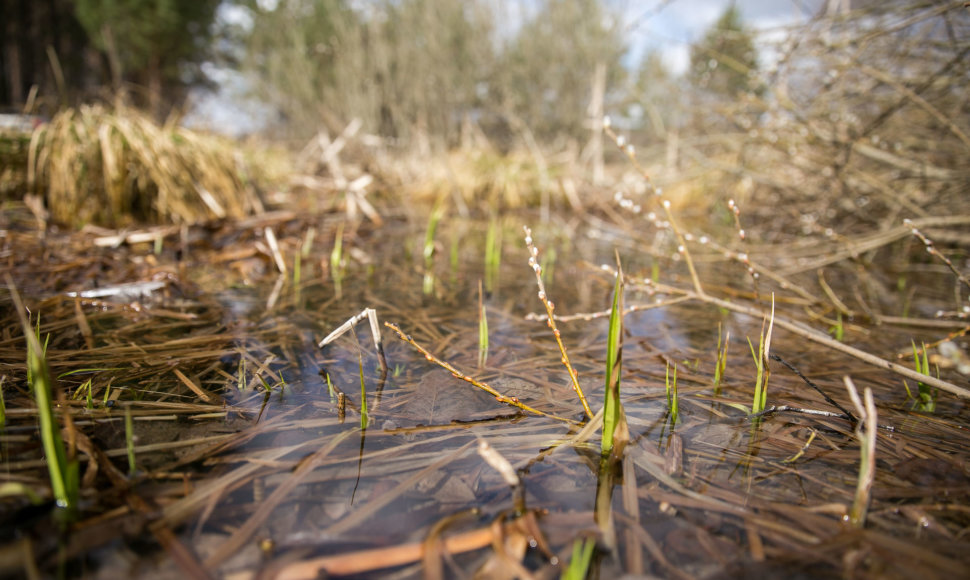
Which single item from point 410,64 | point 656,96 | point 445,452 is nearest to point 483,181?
point 656,96

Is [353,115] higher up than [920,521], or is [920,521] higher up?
[353,115]

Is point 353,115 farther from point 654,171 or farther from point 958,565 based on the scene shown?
point 958,565

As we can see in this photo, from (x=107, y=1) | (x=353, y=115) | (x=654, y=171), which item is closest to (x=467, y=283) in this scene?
(x=654, y=171)

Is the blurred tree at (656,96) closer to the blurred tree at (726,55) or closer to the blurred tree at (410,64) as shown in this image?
the blurred tree at (726,55)

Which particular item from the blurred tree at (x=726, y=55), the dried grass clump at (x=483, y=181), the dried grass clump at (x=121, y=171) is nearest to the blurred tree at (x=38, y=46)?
the dried grass clump at (x=483, y=181)

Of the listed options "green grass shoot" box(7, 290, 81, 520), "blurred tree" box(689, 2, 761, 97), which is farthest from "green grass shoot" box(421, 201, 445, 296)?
"blurred tree" box(689, 2, 761, 97)

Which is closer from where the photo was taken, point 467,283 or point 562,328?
point 562,328
